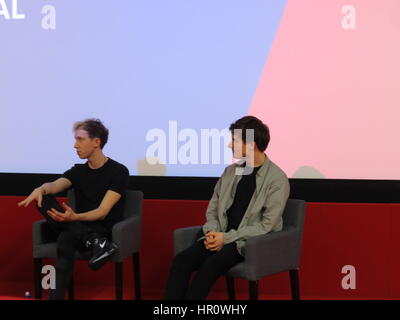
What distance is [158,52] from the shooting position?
179 inches

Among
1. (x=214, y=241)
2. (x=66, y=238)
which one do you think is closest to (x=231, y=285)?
(x=214, y=241)

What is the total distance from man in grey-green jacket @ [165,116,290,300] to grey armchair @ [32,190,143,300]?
1.56 feet

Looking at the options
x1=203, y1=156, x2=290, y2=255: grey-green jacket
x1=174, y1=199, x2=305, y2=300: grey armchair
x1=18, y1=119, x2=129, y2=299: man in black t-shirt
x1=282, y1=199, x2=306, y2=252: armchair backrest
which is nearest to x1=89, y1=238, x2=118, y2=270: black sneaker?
x1=18, y1=119, x2=129, y2=299: man in black t-shirt

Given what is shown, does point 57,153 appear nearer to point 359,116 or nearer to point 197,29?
point 197,29

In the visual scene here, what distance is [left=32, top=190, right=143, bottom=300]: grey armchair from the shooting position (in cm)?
384

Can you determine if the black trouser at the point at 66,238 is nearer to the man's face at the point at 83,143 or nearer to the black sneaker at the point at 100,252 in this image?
the black sneaker at the point at 100,252

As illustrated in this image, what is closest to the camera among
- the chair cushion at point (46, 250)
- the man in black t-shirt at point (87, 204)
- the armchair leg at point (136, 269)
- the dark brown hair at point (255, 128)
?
the dark brown hair at point (255, 128)

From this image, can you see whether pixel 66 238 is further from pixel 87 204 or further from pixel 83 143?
pixel 83 143

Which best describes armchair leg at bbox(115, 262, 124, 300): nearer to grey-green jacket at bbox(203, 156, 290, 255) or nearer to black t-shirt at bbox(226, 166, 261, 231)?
grey-green jacket at bbox(203, 156, 290, 255)

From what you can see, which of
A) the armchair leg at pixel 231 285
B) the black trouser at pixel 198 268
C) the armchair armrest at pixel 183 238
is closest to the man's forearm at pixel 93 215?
the armchair armrest at pixel 183 238

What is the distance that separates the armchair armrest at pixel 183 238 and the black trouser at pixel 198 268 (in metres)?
0.16

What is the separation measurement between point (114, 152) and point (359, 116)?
1.70 meters

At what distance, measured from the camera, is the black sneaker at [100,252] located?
3.65 metres
